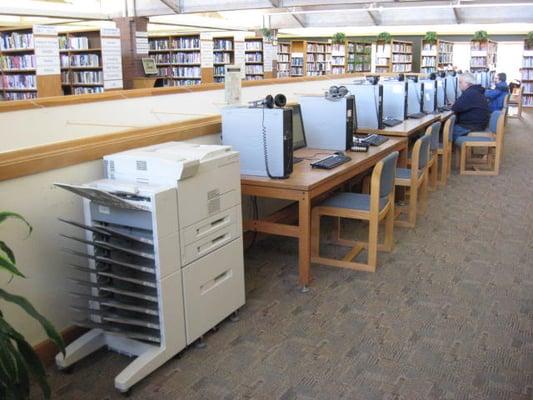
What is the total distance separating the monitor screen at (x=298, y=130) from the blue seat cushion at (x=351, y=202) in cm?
69

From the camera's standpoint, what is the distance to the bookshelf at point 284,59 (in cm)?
1574

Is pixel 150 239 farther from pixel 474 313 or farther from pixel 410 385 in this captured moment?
pixel 474 313

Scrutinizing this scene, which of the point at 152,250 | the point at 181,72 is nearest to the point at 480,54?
the point at 181,72

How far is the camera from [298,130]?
13.8 feet

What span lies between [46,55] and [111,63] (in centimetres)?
120

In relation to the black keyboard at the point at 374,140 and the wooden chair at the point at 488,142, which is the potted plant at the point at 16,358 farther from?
the wooden chair at the point at 488,142

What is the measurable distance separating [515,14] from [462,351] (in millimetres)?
14998

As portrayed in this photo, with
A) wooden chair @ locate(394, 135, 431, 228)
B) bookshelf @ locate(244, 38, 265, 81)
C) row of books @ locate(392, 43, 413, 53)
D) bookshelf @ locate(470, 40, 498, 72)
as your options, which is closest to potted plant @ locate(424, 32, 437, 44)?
row of books @ locate(392, 43, 413, 53)

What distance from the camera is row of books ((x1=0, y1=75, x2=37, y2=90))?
9.25m

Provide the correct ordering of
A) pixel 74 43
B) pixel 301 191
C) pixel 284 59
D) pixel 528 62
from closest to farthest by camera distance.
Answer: pixel 301 191 < pixel 74 43 < pixel 284 59 < pixel 528 62

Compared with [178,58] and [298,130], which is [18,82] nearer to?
[178,58]

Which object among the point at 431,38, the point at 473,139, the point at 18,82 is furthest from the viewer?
the point at 431,38

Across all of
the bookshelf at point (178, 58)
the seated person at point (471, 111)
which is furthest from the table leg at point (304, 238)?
the bookshelf at point (178, 58)

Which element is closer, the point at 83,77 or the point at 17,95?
the point at 17,95
